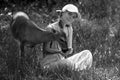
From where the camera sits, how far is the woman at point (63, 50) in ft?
12.8

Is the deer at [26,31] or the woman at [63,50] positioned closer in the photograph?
the deer at [26,31]

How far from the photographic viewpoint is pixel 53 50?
13.1 feet

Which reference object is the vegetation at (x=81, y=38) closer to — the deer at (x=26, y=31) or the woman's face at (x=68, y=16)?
the deer at (x=26, y=31)

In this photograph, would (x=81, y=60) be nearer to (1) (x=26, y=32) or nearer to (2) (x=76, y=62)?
(2) (x=76, y=62)

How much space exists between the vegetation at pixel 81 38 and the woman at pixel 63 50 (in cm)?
10

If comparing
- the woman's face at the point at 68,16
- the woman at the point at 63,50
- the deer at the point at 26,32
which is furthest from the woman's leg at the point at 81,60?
the deer at the point at 26,32

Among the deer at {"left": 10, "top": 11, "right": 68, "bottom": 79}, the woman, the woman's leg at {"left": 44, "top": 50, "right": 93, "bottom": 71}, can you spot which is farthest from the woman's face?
the deer at {"left": 10, "top": 11, "right": 68, "bottom": 79}

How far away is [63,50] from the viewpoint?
409 centimetres

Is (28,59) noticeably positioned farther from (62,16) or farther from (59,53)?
(62,16)

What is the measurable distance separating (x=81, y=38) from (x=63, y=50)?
5.64ft

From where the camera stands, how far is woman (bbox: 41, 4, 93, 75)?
391cm

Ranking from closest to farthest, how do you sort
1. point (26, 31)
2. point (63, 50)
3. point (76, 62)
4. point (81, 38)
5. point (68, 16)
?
point (26, 31) < point (68, 16) < point (63, 50) < point (76, 62) < point (81, 38)

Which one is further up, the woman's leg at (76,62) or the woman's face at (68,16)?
the woman's face at (68,16)

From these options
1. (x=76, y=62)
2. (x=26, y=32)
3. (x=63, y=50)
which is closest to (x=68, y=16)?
(x=63, y=50)
